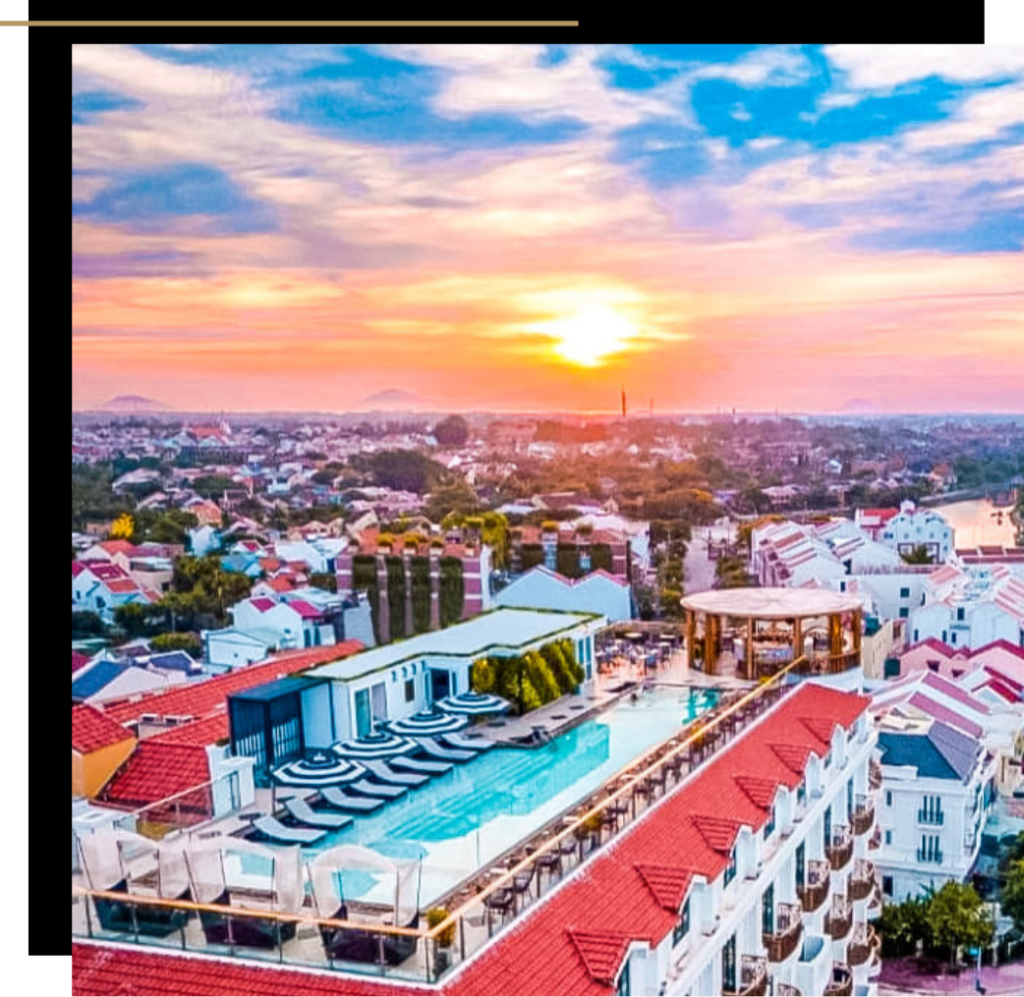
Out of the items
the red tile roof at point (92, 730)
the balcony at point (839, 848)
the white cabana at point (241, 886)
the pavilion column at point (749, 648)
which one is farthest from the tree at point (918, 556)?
the white cabana at point (241, 886)

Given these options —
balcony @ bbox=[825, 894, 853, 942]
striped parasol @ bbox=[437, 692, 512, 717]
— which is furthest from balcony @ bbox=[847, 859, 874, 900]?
striped parasol @ bbox=[437, 692, 512, 717]

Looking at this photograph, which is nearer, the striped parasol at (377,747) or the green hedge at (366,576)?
the striped parasol at (377,747)

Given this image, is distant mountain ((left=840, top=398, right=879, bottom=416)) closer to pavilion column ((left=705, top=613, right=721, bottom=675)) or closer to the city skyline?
the city skyline

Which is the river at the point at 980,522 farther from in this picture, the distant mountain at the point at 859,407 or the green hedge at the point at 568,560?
the green hedge at the point at 568,560
